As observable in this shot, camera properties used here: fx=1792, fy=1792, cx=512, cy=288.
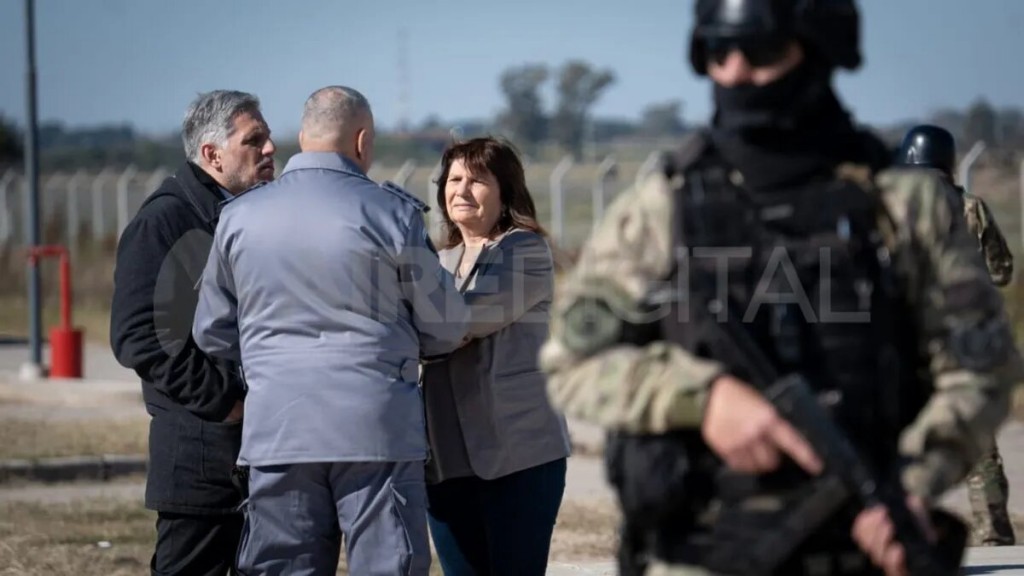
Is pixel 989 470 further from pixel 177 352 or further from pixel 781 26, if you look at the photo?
pixel 781 26

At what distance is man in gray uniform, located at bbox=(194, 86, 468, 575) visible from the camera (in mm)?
4957

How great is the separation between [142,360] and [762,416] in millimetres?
3135

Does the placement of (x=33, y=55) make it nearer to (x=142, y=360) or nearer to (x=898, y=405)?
(x=142, y=360)

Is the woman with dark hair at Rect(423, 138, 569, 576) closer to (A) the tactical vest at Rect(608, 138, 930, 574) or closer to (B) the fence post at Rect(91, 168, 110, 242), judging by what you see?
(A) the tactical vest at Rect(608, 138, 930, 574)

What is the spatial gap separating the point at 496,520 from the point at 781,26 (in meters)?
2.82

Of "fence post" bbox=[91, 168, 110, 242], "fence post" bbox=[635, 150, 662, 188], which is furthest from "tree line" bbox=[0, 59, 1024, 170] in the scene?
"fence post" bbox=[635, 150, 662, 188]

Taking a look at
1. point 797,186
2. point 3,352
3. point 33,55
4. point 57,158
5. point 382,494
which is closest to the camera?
point 797,186

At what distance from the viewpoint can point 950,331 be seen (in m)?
3.08

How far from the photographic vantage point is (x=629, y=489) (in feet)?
10.1

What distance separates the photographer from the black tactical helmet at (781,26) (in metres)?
3.11

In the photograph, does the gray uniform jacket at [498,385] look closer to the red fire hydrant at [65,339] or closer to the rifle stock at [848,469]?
the rifle stock at [848,469]

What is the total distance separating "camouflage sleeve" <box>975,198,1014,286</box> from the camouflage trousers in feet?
2.69

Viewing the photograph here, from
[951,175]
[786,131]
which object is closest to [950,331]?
[786,131]

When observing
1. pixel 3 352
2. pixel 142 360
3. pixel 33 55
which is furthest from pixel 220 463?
pixel 3 352
